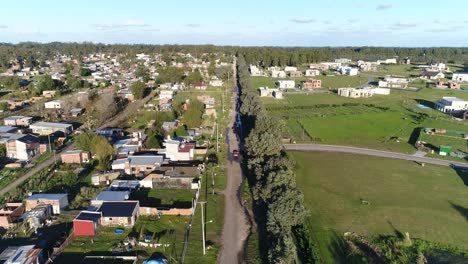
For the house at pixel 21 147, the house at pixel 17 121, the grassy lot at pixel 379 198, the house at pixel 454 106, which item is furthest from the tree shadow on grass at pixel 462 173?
the house at pixel 17 121

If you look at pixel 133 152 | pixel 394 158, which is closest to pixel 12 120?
pixel 133 152

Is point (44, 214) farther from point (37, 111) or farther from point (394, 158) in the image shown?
point (37, 111)

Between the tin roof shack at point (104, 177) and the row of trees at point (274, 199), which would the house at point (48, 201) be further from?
the row of trees at point (274, 199)

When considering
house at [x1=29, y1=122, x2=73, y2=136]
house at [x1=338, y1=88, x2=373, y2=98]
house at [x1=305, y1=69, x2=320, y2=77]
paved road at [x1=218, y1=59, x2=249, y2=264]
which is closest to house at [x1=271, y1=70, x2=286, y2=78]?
house at [x1=305, y1=69, x2=320, y2=77]

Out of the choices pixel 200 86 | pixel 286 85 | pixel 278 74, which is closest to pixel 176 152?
pixel 200 86

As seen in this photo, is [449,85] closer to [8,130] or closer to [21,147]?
[21,147]

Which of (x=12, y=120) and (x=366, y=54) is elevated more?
(x=366, y=54)

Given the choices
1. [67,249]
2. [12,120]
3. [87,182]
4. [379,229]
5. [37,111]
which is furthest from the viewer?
[37,111]
